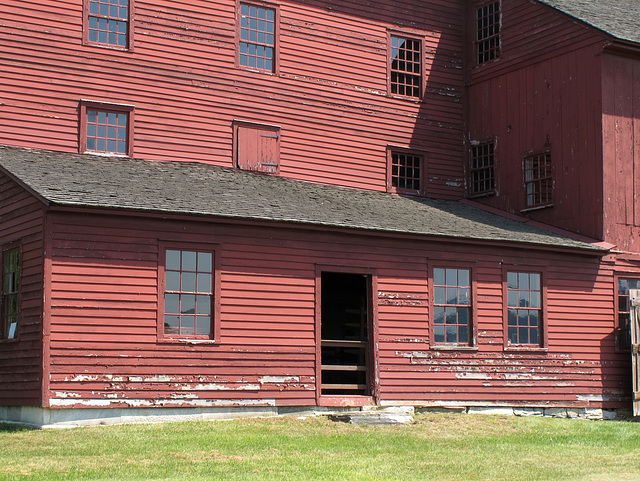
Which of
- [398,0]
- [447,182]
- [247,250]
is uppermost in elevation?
[398,0]

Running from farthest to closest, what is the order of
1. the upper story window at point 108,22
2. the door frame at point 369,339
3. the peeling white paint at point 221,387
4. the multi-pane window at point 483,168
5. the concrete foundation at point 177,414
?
the multi-pane window at point 483,168 < the upper story window at point 108,22 < the door frame at point 369,339 < the peeling white paint at point 221,387 < the concrete foundation at point 177,414

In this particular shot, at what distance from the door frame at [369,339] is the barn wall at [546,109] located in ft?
20.5

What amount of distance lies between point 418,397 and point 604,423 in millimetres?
3902

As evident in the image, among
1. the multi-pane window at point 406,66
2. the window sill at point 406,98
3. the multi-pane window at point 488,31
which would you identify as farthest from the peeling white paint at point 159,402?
the multi-pane window at point 488,31

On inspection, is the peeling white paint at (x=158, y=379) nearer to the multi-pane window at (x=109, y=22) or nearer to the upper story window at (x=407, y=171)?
the multi-pane window at (x=109, y=22)

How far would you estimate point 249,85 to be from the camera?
25172 millimetres

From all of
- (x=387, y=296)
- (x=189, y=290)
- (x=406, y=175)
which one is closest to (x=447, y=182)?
(x=406, y=175)

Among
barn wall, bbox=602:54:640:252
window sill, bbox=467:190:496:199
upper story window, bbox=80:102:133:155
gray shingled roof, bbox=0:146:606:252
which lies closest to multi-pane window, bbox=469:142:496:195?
window sill, bbox=467:190:496:199

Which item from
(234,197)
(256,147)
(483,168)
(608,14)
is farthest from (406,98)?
(234,197)

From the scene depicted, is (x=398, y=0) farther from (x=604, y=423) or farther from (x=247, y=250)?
(x=604, y=423)

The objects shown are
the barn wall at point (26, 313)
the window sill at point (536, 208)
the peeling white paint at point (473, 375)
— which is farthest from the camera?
the window sill at point (536, 208)

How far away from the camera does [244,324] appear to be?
20.0 meters

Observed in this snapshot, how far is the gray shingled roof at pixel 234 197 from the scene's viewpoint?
1911cm

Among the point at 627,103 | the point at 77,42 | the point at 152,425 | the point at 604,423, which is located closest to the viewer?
the point at 152,425
